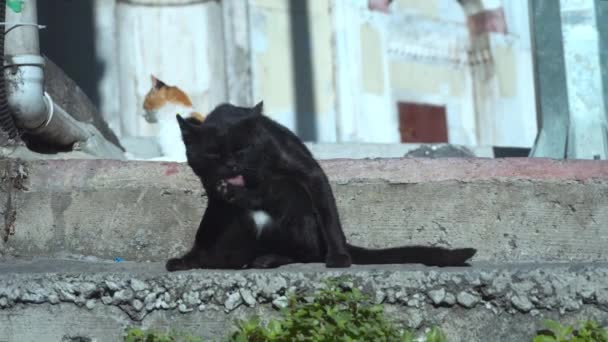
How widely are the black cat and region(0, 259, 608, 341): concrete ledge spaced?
18.1 inches

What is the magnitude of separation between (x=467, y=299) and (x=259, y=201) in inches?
41.4

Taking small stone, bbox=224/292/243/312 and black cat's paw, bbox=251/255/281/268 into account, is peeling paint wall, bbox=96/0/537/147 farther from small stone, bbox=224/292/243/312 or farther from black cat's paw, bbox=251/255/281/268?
small stone, bbox=224/292/243/312

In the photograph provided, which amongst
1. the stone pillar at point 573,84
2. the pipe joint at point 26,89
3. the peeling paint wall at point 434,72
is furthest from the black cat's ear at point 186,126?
the peeling paint wall at point 434,72

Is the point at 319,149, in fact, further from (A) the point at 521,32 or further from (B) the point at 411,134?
(A) the point at 521,32

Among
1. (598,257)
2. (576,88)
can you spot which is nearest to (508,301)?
(598,257)

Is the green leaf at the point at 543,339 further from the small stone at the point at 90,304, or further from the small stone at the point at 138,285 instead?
the small stone at the point at 90,304

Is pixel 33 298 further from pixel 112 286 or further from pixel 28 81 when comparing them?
pixel 28 81

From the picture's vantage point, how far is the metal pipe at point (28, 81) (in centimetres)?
477

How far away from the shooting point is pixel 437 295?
3395 millimetres

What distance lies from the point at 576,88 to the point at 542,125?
0.86 ft

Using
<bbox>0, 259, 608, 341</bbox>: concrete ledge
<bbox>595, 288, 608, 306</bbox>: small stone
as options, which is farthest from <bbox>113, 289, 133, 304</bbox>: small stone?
<bbox>595, 288, 608, 306</bbox>: small stone

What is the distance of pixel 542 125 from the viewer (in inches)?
212

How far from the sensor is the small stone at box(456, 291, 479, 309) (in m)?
3.39

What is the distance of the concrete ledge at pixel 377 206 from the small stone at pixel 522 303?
31.5 inches
